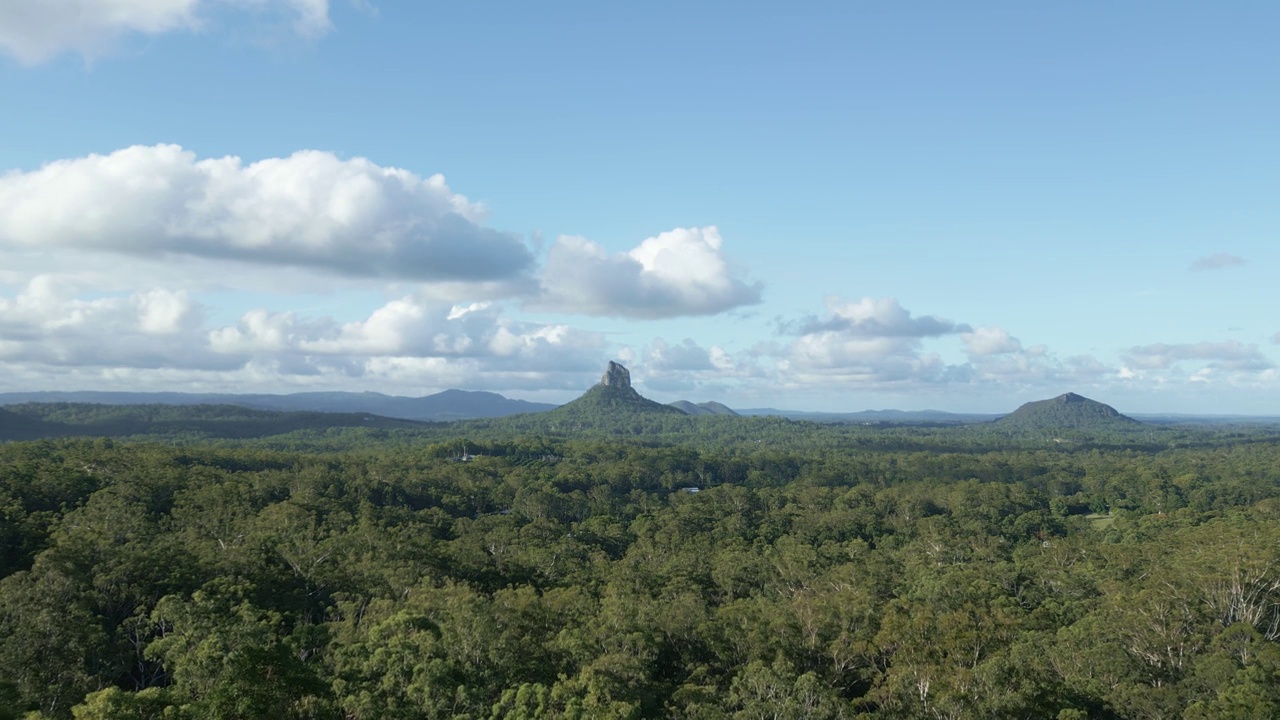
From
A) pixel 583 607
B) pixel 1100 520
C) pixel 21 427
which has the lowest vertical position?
pixel 1100 520

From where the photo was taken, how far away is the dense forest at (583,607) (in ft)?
86.7

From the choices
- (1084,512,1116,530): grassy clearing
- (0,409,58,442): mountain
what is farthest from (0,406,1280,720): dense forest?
(0,409,58,442): mountain

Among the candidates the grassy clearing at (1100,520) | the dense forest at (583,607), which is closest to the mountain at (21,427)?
the dense forest at (583,607)

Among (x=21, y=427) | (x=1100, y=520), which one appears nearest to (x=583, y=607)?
(x=1100, y=520)

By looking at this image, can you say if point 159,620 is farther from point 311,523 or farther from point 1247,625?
point 1247,625

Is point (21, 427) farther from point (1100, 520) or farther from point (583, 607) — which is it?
point (1100, 520)

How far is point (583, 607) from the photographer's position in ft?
130

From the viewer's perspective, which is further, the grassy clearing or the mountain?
the mountain

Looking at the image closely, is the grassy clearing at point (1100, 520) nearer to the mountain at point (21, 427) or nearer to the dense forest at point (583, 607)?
the dense forest at point (583, 607)

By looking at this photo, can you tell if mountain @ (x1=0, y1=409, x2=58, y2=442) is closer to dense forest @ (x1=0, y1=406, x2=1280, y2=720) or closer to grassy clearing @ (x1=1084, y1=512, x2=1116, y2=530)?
dense forest @ (x1=0, y1=406, x2=1280, y2=720)

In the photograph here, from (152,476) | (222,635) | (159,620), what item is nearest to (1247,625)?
(222,635)

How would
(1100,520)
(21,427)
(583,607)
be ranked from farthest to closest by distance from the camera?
(21,427) < (1100,520) < (583,607)

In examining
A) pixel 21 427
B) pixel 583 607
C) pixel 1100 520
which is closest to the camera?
pixel 583 607

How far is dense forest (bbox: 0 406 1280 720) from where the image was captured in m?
26.4
